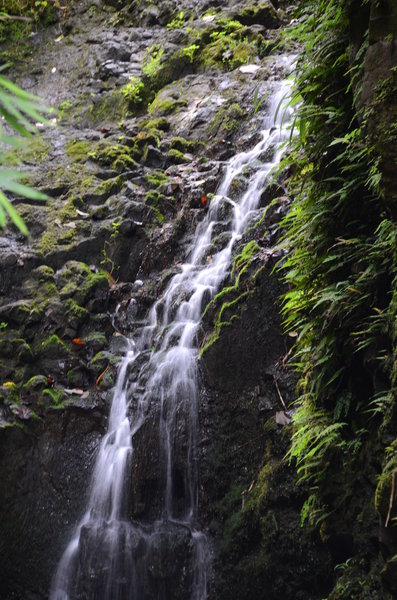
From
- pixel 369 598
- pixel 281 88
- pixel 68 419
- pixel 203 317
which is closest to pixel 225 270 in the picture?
pixel 203 317

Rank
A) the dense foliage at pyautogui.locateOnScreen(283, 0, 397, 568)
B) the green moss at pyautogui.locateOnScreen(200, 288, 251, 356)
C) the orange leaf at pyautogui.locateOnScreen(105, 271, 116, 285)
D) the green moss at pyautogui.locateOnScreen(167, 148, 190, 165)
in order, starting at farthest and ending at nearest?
the green moss at pyautogui.locateOnScreen(167, 148, 190, 165), the orange leaf at pyautogui.locateOnScreen(105, 271, 116, 285), the green moss at pyautogui.locateOnScreen(200, 288, 251, 356), the dense foliage at pyautogui.locateOnScreen(283, 0, 397, 568)

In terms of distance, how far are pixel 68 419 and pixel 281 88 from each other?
21.9ft

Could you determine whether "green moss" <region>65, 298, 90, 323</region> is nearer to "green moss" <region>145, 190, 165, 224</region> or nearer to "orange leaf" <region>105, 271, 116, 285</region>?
"orange leaf" <region>105, 271, 116, 285</region>

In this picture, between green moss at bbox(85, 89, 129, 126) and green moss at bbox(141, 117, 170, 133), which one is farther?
green moss at bbox(85, 89, 129, 126)

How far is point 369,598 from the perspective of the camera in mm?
2818

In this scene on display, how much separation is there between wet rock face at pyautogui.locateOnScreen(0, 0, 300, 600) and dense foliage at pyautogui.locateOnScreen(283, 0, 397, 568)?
5.69ft

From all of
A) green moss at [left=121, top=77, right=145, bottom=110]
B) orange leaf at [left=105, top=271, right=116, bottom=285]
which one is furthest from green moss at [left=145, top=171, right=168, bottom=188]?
green moss at [left=121, top=77, right=145, bottom=110]

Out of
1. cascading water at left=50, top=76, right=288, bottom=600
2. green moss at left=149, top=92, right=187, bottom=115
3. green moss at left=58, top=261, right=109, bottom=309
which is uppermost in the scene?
green moss at left=149, top=92, right=187, bottom=115

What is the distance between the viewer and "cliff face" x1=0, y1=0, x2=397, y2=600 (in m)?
3.22

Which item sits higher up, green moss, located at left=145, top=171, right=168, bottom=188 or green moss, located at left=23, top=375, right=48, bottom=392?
green moss, located at left=145, top=171, right=168, bottom=188

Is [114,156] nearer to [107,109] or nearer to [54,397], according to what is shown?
[107,109]

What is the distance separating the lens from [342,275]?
325 cm

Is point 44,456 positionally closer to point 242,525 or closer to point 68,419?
point 68,419

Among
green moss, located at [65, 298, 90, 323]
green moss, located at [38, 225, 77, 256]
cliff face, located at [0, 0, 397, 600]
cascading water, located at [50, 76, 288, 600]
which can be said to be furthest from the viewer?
green moss, located at [38, 225, 77, 256]
